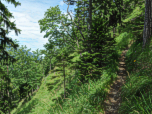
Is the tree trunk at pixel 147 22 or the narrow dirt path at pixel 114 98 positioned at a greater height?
the tree trunk at pixel 147 22

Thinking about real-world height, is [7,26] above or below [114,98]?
above

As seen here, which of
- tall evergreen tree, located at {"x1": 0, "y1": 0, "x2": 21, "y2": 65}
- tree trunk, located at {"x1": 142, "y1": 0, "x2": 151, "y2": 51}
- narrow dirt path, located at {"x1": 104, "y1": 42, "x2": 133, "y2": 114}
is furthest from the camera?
tall evergreen tree, located at {"x1": 0, "y1": 0, "x2": 21, "y2": 65}

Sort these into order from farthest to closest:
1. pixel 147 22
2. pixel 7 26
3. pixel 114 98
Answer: pixel 7 26 < pixel 147 22 < pixel 114 98

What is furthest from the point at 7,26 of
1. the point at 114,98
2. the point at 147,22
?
the point at 147,22

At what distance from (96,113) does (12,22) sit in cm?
878

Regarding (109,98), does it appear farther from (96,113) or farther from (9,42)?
(9,42)

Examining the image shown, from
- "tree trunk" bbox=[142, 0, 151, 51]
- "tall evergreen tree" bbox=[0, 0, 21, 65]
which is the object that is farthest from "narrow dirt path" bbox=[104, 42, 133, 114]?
"tall evergreen tree" bbox=[0, 0, 21, 65]

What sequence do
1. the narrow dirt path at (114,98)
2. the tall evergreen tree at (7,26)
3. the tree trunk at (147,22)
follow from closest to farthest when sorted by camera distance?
1. the narrow dirt path at (114,98)
2. the tree trunk at (147,22)
3. the tall evergreen tree at (7,26)

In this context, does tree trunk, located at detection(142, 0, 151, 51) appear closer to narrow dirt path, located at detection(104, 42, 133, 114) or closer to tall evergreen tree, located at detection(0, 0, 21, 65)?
narrow dirt path, located at detection(104, 42, 133, 114)

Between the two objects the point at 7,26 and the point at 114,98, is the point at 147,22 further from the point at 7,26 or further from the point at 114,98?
the point at 7,26

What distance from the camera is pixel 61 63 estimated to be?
722 cm

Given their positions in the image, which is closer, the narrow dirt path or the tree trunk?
the narrow dirt path

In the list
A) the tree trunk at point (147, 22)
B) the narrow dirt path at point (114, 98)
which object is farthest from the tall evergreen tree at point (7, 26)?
the tree trunk at point (147, 22)

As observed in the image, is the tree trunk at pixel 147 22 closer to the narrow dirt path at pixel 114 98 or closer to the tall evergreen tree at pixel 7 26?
the narrow dirt path at pixel 114 98
